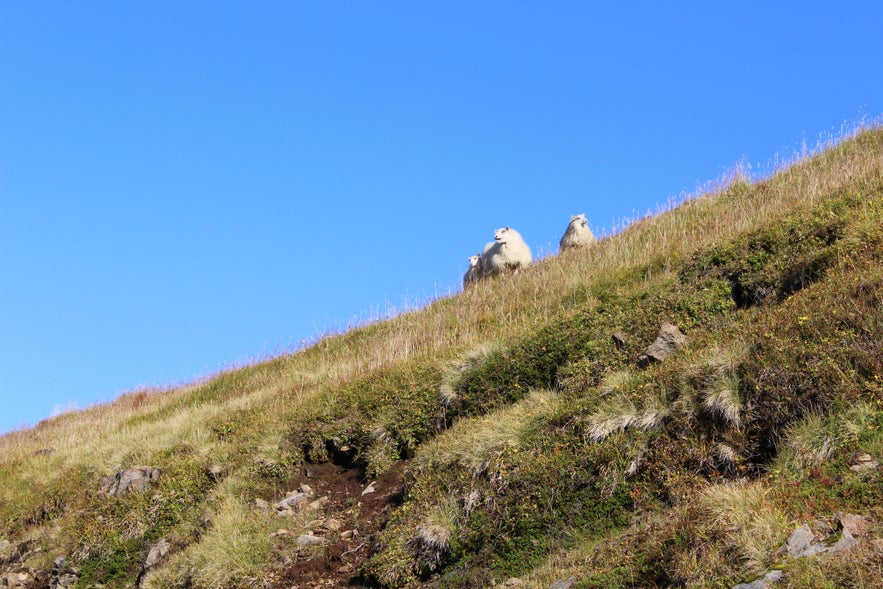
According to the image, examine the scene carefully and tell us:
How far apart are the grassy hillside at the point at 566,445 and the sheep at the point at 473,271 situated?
447 centimetres

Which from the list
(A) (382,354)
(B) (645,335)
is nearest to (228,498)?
(A) (382,354)

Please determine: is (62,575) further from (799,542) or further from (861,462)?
(861,462)

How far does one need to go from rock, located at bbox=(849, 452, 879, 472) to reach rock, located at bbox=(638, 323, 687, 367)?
328 centimetres

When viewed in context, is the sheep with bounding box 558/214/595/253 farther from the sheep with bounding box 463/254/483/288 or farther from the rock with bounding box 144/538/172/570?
the rock with bounding box 144/538/172/570

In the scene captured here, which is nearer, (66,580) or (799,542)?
(799,542)

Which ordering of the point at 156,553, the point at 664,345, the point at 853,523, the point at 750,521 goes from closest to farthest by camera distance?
the point at 853,523 → the point at 750,521 → the point at 664,345 → the point at 156,553

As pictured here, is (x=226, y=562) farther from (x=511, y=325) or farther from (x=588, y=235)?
(x=588, y=235)

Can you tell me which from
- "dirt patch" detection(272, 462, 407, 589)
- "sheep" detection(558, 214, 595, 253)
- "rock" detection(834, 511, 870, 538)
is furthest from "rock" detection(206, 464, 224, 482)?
"sheep" detection(558, 214, 595, 253)

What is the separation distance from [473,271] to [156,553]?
12212 mm

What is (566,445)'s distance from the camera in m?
8.59

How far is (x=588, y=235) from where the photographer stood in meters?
20.5

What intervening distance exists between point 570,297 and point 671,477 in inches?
264

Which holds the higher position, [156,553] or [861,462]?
[156,553]

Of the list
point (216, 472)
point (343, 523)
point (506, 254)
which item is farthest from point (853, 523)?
point (506, 254)
